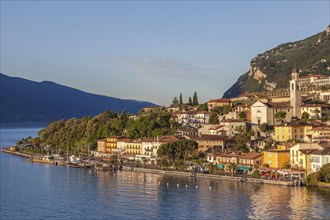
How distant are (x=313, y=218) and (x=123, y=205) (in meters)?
12.2

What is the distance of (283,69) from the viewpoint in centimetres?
14275

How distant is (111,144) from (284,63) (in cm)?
7757

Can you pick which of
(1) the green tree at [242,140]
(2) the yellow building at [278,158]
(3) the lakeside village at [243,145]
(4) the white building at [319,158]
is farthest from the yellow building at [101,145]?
(4) the white building at [319,158]

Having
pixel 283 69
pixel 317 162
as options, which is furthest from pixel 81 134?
pixel 283 69

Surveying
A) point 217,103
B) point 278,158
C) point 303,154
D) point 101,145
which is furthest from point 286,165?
point 217,103

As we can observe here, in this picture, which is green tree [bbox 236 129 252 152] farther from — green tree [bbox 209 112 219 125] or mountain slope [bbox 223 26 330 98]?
mountain slope [bbox 223 26 330 98]

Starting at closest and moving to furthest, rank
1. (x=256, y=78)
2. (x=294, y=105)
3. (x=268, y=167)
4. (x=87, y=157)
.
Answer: (x=268, y=167), (x=294, y=105), (x=87, y=157), (x=256, y=78)

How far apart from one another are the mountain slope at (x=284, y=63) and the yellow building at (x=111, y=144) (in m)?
50.0

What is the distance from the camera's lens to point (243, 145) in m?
62.5

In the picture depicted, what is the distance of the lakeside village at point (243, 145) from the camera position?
51125 millimetres

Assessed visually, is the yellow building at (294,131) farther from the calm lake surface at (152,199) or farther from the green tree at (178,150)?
the calm lake surface at (152,199)

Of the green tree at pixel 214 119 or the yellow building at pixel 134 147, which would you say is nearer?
the yellow building at pixel 134 147

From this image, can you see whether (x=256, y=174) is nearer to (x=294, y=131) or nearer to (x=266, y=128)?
(x=294, y=131)

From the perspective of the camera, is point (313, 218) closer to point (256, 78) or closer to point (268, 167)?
point (268, 167)
